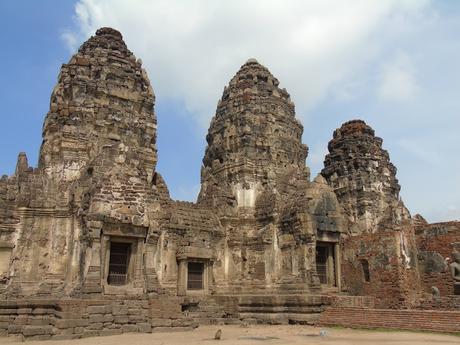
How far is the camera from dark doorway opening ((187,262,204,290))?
784 inches

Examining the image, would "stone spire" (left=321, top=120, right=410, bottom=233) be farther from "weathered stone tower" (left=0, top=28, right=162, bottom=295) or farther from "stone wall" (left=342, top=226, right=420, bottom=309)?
"weathered stone tower" (left=0, top=28, right=162, bottom=295)

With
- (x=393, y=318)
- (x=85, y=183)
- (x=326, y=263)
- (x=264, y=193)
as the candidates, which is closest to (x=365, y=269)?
(x=326, y=263)

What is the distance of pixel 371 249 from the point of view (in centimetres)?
1956

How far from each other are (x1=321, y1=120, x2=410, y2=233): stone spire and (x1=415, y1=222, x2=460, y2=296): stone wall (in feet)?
39.8

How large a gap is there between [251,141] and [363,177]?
1451cm

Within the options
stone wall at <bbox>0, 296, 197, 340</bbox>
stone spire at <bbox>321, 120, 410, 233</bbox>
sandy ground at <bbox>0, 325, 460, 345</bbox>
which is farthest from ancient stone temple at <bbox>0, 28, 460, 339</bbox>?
stone spire at <bbox>321, 120, 410, 233</bbox>

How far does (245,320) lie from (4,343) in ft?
28.9

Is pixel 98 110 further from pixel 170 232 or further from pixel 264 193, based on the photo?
pixel 264 193

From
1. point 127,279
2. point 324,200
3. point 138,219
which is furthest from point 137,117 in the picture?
point 324,200

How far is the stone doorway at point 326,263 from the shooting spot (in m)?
20.4

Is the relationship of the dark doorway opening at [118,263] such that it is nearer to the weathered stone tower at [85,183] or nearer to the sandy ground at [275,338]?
the weathered stone tower at [85,183]

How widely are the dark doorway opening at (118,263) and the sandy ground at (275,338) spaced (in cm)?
348

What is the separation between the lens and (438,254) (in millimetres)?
19172

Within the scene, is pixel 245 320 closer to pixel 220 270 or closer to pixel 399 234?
pixel 220 270
